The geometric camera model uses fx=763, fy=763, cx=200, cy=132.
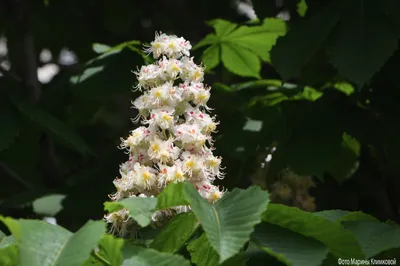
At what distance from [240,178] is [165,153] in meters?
2.02

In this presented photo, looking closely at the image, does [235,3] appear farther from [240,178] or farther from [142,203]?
[142,203]

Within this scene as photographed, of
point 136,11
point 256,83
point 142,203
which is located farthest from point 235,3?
point 142,203

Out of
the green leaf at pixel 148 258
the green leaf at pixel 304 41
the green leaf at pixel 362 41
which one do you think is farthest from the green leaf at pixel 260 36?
the green leaf at pixel 148 258

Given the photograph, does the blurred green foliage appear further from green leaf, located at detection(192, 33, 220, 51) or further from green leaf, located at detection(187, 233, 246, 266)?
green leaf, located at detection(187, 233, 246, 266)

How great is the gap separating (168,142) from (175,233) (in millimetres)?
381

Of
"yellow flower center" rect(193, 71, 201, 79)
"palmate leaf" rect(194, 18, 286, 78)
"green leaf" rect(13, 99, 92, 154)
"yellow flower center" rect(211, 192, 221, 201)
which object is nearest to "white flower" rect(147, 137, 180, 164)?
"yellow flower center" rect(211, 192, 221, 201)

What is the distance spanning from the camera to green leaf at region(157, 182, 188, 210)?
188 cm

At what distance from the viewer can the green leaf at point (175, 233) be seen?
1965 millimetres

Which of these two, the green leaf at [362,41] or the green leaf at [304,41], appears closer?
the green leaf at [362,41]

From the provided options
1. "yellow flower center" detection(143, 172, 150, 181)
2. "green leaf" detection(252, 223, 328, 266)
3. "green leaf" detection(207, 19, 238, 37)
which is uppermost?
"yellow flower center" detection(143, 172, 150, 181)

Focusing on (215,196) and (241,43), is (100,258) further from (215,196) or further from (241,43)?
(241,43)

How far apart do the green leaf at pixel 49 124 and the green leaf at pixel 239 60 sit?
0.90m

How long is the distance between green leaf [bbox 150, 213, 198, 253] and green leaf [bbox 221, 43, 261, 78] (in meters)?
2.24

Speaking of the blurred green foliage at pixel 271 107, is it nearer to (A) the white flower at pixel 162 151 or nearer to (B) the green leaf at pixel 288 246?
(A) the white flower at pixel 162 151
